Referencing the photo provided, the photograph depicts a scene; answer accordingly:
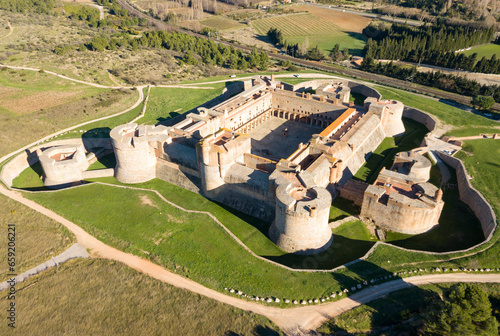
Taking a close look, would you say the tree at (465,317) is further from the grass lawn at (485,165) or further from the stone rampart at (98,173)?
the stone rampart at (98,173)

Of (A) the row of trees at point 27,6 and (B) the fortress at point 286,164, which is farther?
(A) the row of trees at point 27,6

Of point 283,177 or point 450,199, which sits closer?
point 283,177

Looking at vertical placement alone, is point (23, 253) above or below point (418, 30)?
below

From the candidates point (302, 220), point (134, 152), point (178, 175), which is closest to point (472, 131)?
point (302, 220)

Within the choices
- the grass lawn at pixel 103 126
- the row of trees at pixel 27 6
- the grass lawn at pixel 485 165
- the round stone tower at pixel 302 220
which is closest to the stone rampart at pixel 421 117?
the grass lawn at pixel 485 165

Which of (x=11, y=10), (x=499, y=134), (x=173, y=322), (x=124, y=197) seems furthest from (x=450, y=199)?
(x=11, y=10)

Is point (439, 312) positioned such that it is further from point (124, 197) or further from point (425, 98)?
point (425, 98)
